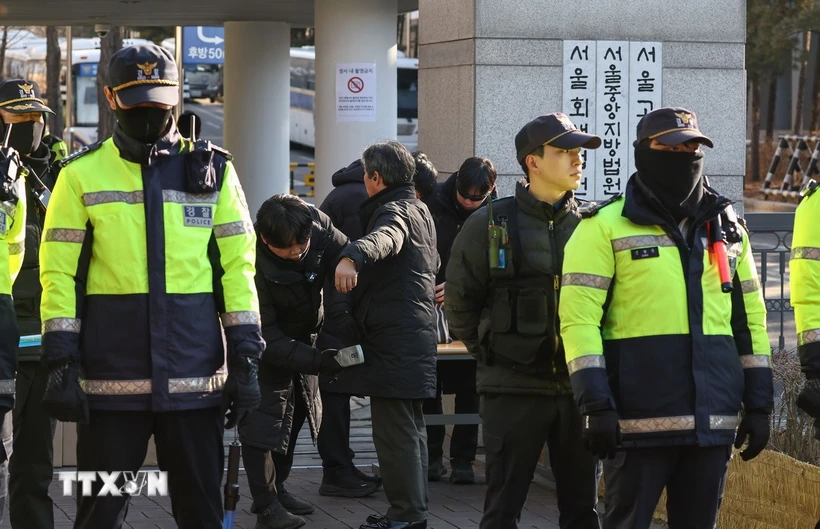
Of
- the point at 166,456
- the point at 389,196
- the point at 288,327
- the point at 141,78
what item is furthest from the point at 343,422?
the point at 141,78

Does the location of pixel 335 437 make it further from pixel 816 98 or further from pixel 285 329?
pixel 816 98

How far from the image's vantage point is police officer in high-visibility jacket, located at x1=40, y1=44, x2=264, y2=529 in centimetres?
438

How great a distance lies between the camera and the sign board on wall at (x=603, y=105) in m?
9.95

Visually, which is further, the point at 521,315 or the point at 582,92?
the point at 582,92

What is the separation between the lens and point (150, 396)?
439cm

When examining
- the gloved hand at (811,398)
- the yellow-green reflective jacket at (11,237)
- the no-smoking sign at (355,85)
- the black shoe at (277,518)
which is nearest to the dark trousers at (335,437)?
the black shoe at (277,518)

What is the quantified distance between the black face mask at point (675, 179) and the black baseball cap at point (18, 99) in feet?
8.95

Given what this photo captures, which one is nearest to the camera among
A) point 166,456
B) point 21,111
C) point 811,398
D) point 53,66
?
point 166,456

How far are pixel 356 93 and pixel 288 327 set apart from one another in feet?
18.3

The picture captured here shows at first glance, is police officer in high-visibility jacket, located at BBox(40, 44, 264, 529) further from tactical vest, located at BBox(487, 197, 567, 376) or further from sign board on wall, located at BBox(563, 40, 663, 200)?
sign board on wall, located at BBox(563, 40, 663, 200)

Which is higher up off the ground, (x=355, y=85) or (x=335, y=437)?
(x=355, y=85)

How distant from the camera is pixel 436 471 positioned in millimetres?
7625

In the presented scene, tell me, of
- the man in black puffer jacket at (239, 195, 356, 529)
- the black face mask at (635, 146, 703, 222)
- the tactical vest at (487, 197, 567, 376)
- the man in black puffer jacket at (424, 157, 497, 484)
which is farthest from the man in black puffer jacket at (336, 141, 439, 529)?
the black face mask at (635, 146, 703, 222)

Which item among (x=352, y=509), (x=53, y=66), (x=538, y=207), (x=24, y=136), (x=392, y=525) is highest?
(x=53, y=66)
